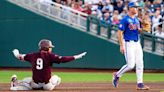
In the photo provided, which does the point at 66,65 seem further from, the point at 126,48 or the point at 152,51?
the point at 126,48

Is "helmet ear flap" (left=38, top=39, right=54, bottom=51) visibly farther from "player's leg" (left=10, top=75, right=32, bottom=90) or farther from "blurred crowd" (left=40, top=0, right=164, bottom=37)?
"blurred crowd" (left=40, top=0, right=164, bottom=37)

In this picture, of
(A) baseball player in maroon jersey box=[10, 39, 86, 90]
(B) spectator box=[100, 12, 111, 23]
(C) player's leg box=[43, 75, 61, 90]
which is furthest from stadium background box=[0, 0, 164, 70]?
(A) baseball player in maroon jersey box=[10, 39, 86, 90]

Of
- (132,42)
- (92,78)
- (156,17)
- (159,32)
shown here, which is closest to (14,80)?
(132,42)

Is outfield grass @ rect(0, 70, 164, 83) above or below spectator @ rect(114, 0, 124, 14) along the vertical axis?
below

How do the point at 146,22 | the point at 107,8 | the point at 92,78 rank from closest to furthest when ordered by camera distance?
the point at 92,78
the point at 146,22
the point at 107,8

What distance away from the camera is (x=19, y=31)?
891 inches

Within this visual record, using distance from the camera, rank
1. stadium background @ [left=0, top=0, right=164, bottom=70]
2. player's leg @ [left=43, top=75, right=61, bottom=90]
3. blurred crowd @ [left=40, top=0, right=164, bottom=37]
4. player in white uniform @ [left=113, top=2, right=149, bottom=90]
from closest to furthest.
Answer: player's leg @ [left=43, top=75, right=61, bottom=90] → player in white uniform @ [left=113, top=2, right=149, bottom=90] → blurred crowd @ [left=40, top=0, right=164, bottom=37] → stadium background @ [left=0, top=0, right=164, bottom=70]

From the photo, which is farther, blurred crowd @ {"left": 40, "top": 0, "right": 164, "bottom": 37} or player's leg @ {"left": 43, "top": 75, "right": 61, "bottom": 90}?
blurred crowd @ {"left": 40, "top": 0, "right": 164, "bottom": 37}

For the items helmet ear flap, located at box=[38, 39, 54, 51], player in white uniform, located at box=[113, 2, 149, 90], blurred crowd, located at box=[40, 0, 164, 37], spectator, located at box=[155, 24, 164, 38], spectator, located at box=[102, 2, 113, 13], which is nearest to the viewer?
helmet ear flap, located at box=[38, 39, 54, 51]

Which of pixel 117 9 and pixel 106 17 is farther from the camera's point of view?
pixel 117 9

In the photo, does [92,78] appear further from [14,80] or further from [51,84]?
[14,80]

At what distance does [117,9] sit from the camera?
22.7 m

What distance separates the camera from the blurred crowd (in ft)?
70.8

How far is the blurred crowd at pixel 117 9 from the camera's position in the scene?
70.8 ft
